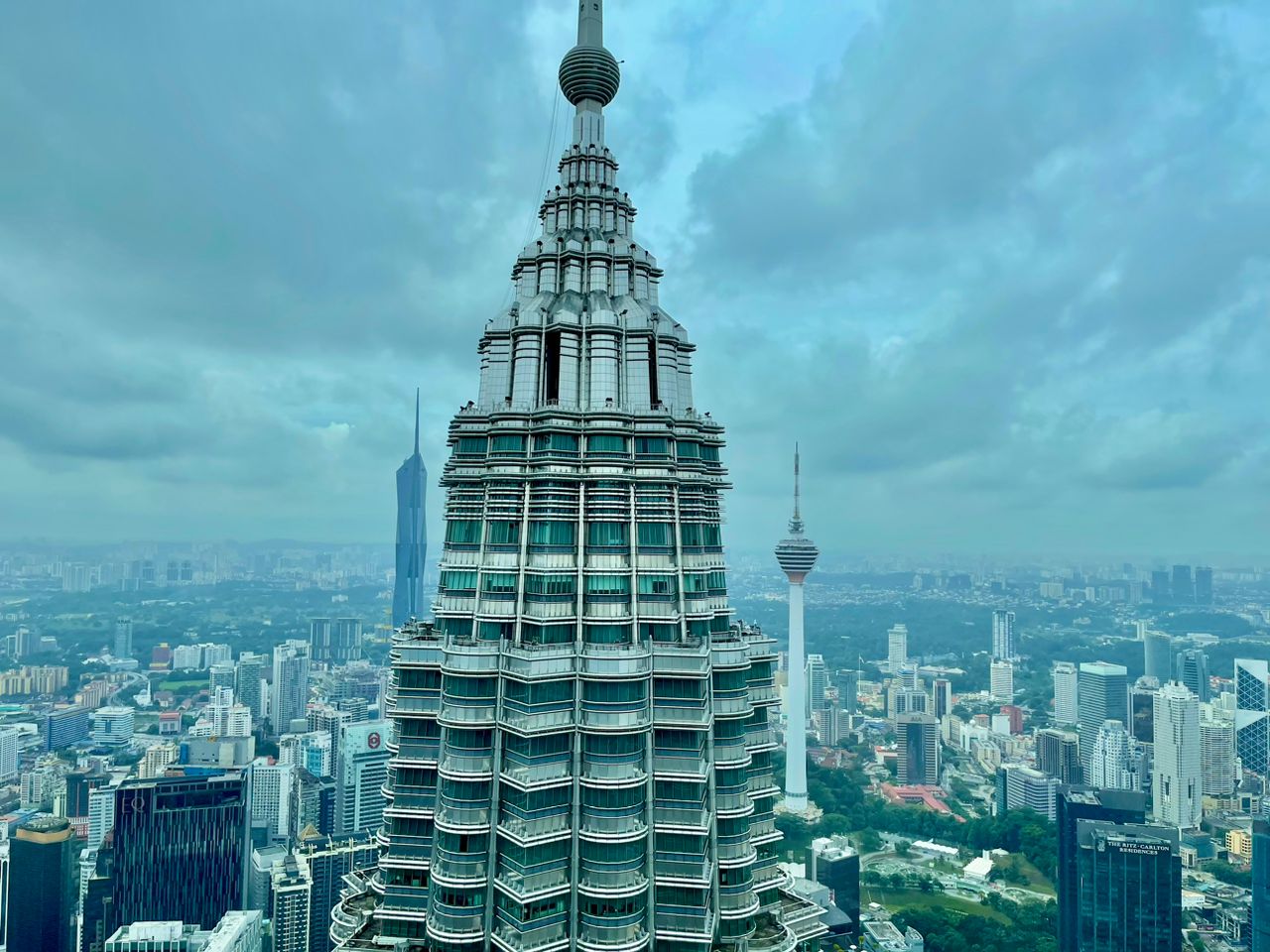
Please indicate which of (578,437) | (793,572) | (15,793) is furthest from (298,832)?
(578,437)

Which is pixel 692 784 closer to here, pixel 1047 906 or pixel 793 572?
pixel 1047 906

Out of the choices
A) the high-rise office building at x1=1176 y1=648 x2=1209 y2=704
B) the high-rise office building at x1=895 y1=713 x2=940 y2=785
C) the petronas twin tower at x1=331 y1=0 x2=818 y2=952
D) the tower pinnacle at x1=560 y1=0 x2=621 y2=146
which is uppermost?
the tower pinnacle at x1=560 y1=0 x2=621 y2=146

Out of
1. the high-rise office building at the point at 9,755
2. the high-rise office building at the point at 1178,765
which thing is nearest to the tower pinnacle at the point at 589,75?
the high-rise office building at the point at 1178,765

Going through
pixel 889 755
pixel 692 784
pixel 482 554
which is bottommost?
pixel 889 755

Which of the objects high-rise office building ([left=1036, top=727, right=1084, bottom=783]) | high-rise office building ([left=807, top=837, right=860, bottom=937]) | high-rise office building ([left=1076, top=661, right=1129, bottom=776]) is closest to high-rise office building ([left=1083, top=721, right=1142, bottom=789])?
high-rise office building ([left=1036, top=727, right=1084, bottom=783])

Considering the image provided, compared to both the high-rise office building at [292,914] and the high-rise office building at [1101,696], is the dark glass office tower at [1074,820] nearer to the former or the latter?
the high-rise office building at [292,914]

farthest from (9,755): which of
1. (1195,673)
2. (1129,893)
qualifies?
(1195,673)

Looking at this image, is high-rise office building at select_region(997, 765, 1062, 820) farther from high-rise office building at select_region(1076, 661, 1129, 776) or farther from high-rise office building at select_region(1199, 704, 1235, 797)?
high-rise office building at select_region(1076, 661, 1129, 776)
